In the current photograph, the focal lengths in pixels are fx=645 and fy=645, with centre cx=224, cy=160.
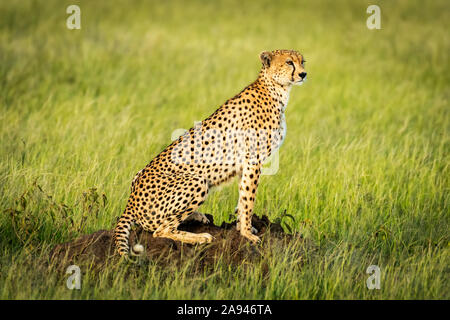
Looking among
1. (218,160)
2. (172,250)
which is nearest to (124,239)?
(172,250)

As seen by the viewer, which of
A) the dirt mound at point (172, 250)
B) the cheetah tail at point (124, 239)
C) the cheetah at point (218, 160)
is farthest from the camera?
the cheetah at point (218, 160)

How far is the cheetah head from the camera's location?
5074 millimetres

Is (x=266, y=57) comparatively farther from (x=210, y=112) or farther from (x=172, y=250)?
(x=210, y=112)

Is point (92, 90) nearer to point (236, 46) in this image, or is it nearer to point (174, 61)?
point (174, 61)

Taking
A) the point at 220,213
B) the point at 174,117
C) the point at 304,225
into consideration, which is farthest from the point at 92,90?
the point at 304,225

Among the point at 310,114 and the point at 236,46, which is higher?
the point at 236,46

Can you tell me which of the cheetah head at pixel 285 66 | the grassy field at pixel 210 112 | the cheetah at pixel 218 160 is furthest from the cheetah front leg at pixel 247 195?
the cheetah head at pixel 285 66

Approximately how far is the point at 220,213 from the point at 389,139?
10.5 feet

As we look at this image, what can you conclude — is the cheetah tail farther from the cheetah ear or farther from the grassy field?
the cheetah ear

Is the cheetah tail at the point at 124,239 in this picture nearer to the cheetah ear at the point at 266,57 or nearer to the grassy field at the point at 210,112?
the grassy field at the point at 210,112

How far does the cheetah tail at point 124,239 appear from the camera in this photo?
14.8 feet

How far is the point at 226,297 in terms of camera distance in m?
4.51

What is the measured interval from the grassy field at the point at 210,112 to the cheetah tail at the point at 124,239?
0.16m

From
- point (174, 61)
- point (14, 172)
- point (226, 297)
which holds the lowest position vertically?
point (226, 297)
